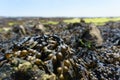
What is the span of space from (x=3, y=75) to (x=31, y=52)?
1398 mm

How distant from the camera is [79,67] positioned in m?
8.28

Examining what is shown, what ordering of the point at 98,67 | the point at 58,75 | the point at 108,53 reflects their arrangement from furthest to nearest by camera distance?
the point at 108,53, the point at 98,67, the point at 58,75

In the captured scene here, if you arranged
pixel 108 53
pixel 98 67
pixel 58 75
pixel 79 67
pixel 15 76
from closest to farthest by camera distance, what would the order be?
pixel 15 76 < pixel 58 75 < pixel 79 67 < pixel 98 67 < pixel 108 53

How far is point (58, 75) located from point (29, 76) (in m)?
0.81

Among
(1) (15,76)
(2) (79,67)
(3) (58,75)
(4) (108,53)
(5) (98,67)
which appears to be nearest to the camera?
(1) (15,76)

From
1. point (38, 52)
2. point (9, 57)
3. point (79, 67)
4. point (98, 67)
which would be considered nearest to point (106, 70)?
point (98, 67)

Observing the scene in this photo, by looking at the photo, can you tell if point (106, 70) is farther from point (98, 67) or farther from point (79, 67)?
point (79, 67)

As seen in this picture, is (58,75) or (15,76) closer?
(15,76)

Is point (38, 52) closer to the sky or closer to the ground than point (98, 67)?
closer to the sky

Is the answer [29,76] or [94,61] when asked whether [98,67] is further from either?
[29,76]

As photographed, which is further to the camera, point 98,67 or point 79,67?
point 98,67

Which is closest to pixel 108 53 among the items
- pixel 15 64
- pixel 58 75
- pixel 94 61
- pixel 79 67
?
pixel 94 61

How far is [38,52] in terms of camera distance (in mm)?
8289

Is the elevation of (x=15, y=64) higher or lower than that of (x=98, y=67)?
higher
